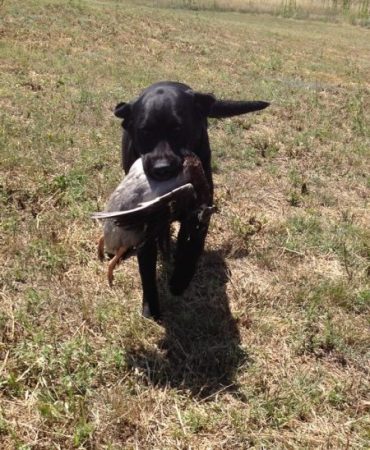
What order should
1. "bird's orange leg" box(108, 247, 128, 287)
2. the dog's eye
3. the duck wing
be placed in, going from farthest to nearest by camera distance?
the dog's eye < "bird's orange leg" box(108, 247, 128, 287) < the duck wing

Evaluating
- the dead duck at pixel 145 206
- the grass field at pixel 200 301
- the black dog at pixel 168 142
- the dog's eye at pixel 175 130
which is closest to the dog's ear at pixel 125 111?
the black dog at pixel 168 142

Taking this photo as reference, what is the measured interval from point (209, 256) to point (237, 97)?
501 centimetres

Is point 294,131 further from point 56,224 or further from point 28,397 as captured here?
point 28,397

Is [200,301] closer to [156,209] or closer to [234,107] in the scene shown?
[156,209]

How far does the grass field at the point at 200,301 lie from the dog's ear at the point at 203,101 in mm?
1177

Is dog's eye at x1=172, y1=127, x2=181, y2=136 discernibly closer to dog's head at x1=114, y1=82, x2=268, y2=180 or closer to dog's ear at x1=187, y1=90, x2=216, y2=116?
dog's head at x1=114, y1=82, x2=268, y2=180

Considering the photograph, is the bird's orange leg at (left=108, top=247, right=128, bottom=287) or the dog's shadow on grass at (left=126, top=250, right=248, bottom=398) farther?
the dog's shadow on grass at (left=126, top=250, right=248, bottom=398)

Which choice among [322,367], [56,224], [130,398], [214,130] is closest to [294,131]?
[214,130]

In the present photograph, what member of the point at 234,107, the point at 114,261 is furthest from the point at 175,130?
the point at 234,107

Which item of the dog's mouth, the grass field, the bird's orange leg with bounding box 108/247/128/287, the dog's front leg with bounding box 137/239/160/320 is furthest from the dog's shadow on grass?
the dog's mouth

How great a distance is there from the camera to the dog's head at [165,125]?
2.78m

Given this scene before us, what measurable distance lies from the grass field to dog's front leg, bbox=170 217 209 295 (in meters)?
0.21

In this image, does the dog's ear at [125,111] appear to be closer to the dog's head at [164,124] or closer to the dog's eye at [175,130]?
the dog's head at [164,124]

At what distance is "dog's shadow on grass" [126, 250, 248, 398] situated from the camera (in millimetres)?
2844
